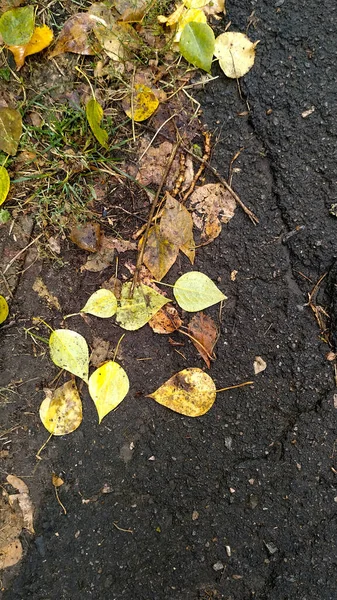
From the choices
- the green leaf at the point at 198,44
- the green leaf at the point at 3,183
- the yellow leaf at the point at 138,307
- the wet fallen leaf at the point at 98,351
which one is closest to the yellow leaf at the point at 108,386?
the wet fallen leaf at the point at 98,351

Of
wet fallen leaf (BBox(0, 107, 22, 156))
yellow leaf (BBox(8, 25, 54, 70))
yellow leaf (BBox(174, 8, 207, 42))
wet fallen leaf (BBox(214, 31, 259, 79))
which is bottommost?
wet fallen leaf (BBox(0, 107, 22, 156))

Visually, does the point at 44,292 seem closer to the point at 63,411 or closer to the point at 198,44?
the point at 63,411

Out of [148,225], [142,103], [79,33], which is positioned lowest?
[148,225]

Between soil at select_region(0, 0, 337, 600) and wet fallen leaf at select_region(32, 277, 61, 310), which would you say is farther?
wet fallen leaf at select_region(32, 277, 61, 310)

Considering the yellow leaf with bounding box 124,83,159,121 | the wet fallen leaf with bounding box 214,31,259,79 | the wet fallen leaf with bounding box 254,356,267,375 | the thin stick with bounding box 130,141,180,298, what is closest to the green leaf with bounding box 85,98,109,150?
the yellow leaf with bounding box 124,83,159,121

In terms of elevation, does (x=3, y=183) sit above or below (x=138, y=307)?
above

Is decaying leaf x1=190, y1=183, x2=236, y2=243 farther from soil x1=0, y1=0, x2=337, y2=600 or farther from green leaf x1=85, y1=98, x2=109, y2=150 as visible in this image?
green leaf x1=85, y1=98, x2=109, y2=150

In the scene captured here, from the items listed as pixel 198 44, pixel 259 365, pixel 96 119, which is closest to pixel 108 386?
pixel 259 365
